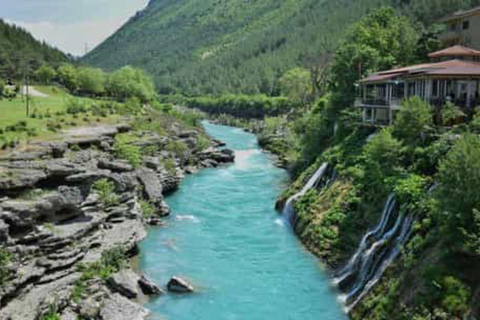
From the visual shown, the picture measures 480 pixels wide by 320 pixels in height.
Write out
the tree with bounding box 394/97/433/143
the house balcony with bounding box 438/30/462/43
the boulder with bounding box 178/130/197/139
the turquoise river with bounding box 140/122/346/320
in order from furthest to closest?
the boulder with bounding box 178/130/197/139 < the house balcony with bounding box 438/30/462/43 < the tree with bounding box 394/97/433/143 < the turquoise river with bounding box 140/122/346/320

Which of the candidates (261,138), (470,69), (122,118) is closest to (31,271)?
(470,69)

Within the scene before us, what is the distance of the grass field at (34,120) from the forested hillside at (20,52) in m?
24.3

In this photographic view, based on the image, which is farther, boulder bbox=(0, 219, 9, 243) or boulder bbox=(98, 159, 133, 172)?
boulder bbox=(98, 159, 133, 172)

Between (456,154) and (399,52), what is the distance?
4153cm

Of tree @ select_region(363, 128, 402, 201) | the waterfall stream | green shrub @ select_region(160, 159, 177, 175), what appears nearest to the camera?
the waterfall stream

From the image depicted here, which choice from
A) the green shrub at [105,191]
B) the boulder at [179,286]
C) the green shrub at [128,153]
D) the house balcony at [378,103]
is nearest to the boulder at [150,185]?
the green shrub at [128,153]

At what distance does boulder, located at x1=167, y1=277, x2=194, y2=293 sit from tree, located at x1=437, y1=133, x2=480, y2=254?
16.4 meters

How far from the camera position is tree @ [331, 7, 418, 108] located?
6047 centimetres

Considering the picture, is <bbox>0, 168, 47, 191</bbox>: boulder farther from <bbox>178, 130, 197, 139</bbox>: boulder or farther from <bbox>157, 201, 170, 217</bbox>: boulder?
<bbox>178, 130, 197, 139</bbox>: boulder

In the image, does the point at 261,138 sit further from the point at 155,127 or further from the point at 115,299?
the point at 115,299

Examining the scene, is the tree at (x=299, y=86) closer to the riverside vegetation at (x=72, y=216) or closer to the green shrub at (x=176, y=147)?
the green shrub at (x=176, y=147)

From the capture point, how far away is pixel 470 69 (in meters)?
41.2

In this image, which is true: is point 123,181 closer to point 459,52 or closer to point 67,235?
point 67,235

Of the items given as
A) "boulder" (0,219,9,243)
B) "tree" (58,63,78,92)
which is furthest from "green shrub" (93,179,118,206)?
"tree" (58,63,78,92)
